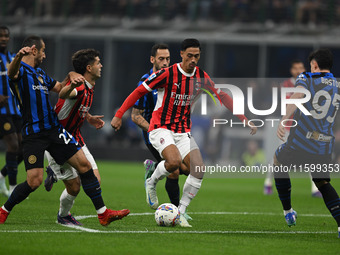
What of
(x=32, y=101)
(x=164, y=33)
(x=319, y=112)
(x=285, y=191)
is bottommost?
(x=164, y=33)

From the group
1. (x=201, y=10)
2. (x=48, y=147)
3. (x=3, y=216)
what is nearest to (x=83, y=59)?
(x=48, y=147)

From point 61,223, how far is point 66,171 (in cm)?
67

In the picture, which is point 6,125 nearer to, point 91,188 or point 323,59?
point 91,188

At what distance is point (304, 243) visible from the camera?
6.99m

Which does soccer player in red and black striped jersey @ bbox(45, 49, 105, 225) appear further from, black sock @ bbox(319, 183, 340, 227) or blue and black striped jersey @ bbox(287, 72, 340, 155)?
black sock @ bbox(319, 183, 340, 227)

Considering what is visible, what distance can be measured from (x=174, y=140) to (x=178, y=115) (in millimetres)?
344

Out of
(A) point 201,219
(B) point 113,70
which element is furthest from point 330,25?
(A) point 201,219

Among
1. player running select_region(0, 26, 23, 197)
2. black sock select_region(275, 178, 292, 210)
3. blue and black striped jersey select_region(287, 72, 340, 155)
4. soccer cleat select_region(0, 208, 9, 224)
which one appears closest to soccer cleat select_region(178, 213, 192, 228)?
black sock select_region(275, 178, 292, 210)

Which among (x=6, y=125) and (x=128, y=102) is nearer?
(x=128, y=102)

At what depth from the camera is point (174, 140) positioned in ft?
28.0

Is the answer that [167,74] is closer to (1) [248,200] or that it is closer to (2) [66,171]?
(2) [66,171]

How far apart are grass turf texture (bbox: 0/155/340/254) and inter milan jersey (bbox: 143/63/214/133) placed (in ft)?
4.35

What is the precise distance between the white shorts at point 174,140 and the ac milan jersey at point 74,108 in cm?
103

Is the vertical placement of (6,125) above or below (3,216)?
above
